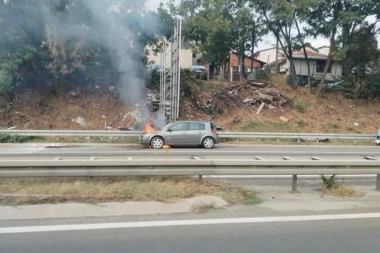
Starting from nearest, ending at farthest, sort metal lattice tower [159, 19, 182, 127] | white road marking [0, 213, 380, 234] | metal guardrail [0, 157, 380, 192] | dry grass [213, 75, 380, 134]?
white road marking [0, 213, 380, 234], metal guardrail [0, 157, 380, 192], metal lattice tower [159, 19, 182, 127], dry grass [213, 75, 380, 134]

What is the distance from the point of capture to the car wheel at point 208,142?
17.3 metres

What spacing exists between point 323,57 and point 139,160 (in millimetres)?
38911

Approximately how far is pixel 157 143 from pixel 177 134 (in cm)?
98

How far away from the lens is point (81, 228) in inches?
175

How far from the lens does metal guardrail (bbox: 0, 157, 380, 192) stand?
548cm

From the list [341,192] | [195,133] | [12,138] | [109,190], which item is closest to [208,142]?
[195,133]

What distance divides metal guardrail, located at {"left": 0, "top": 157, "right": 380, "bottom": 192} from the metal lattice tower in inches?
565

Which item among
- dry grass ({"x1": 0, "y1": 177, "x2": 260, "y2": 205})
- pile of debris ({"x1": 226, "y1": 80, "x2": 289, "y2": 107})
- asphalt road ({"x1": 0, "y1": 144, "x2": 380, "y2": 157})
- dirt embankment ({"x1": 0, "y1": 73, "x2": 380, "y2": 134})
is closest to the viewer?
dry grass ({"x1": 0, "y1": 177, "x2": 260, "y2": 205})

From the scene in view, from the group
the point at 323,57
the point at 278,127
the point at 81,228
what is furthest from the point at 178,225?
the point at 323,57

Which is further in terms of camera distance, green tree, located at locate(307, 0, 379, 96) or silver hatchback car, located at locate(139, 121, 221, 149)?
green tree, located at locate(307, 0, 379, 96)

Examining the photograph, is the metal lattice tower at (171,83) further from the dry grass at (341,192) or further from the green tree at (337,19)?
the dry grass at (341,192)

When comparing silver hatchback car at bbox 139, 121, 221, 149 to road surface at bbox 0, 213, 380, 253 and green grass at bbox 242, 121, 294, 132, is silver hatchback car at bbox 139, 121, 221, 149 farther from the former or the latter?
road surface at bbox 0, 213, 380, 253

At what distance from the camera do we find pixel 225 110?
24.5m

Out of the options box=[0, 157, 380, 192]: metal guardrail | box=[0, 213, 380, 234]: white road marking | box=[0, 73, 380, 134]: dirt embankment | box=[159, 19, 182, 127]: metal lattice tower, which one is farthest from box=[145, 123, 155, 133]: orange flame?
box=[0, 213, 380, 234]: white road marking
